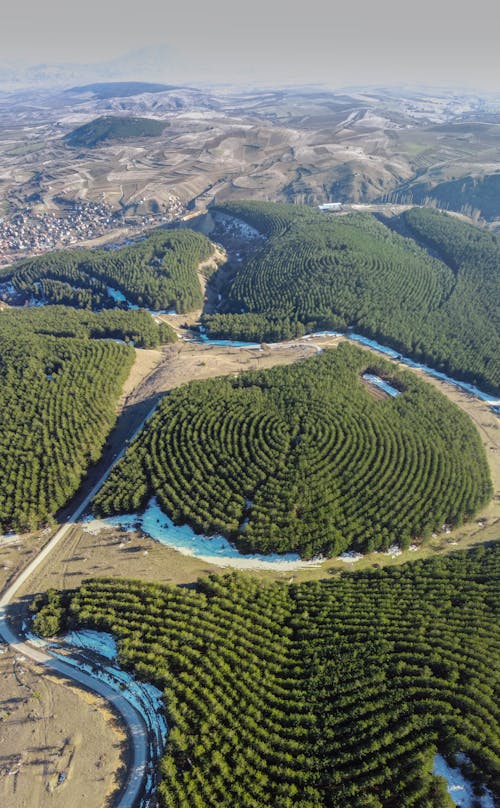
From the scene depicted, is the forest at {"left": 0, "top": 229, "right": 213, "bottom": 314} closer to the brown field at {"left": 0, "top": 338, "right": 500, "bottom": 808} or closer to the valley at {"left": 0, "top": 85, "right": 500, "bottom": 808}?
the valley at {"left": 0, "top": 85, "right": 500, "bottom": 808}

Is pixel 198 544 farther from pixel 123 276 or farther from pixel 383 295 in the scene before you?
pixel 123 276

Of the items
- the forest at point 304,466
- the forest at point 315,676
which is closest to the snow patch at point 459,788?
the forest at point 315,676

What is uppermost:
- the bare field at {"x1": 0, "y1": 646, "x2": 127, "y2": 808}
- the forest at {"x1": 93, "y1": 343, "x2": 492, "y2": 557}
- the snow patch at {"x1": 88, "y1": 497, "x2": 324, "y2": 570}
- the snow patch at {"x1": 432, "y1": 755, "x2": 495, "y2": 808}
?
the forest at {"x1": 93, "y1": 343, "x2": 492, "y2": 557}

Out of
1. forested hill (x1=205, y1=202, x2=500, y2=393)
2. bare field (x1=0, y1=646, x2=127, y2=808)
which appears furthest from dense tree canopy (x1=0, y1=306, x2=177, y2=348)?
bare field (x1=0, y1=646, x2=127, y2=808)

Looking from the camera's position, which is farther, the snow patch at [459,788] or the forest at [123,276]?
the forest at [123,276]

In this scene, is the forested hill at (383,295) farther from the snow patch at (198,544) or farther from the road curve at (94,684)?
the road curve at (94,684)

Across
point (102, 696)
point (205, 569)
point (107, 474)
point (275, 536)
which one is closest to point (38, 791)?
point (102, 696)
